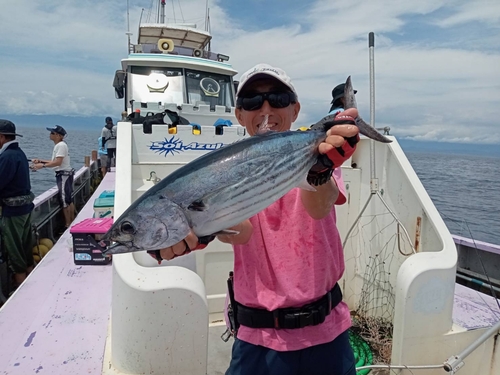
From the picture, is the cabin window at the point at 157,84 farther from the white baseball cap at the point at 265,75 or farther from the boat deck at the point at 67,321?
the white baseball cap at the point at 265,75

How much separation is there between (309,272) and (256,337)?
39 cm

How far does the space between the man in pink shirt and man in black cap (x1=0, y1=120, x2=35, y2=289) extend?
4.47 metres

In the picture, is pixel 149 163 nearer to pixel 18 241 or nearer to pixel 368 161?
pixel 368 161

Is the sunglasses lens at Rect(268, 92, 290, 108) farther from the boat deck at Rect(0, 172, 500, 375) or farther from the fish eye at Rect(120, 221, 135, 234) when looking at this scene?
the boat deck at Rect(0, 172, 500, 375)

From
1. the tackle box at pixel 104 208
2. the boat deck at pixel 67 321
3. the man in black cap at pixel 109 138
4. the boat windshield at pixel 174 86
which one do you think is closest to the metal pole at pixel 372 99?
the boat deck at pixel 67 321

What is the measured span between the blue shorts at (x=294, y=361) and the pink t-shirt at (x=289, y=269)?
0.03m

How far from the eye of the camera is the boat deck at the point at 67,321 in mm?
2580

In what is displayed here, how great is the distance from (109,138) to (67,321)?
1216 centimetres

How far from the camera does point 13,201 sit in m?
5.09

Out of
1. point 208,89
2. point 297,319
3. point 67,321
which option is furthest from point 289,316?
point 208,89

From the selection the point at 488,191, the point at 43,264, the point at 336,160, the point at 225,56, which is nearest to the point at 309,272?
the point at 336,160

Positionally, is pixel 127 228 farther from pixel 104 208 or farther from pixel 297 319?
pixel 104 208

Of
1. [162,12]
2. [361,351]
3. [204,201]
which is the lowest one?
[361,351]

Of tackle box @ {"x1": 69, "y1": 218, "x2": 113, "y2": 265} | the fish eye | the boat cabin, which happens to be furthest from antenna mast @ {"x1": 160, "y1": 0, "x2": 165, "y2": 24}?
the fish eye
